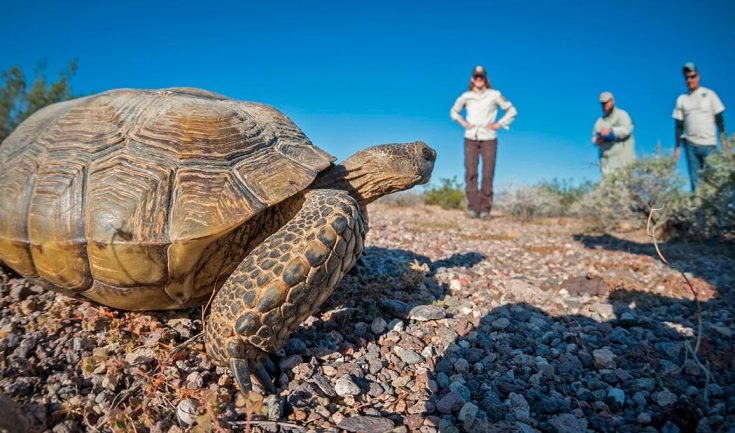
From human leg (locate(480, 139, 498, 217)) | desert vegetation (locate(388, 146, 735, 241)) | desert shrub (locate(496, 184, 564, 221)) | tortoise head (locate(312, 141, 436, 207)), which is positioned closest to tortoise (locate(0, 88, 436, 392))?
tortoise head (locate(312, 141, 436, 207))

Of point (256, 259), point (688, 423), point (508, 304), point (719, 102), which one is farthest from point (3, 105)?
point (719, 102)

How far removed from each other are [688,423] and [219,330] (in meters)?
2.17

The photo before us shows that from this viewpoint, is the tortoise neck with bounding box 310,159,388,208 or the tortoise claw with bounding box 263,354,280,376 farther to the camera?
the tortoise neck with bounding box 310,159,388,208

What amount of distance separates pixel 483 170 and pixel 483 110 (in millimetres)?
1331

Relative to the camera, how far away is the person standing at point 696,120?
6.83 meters

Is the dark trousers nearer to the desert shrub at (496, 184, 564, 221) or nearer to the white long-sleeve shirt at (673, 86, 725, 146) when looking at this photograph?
the white long-sleeve shirt at (673, 86, 725, 146)

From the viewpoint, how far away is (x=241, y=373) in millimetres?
1756

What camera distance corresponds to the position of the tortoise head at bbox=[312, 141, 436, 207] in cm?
284

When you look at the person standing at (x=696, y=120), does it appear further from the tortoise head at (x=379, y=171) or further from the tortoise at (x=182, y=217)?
the tortoise at (x=182, y=217)

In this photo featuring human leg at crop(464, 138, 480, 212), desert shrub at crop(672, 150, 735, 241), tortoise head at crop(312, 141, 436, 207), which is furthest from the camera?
human leg at crop(464, 138, 480, 212)

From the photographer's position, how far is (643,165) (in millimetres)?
7219

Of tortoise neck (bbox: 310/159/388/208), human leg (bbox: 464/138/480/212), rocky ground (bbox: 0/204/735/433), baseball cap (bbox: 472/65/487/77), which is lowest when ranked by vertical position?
rocky ground (bbox: 0/204/735/433)

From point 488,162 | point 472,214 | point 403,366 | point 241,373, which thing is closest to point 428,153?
point 403,366

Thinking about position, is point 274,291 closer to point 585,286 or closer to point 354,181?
point 354,181
